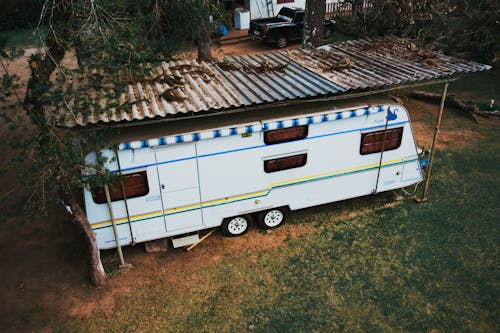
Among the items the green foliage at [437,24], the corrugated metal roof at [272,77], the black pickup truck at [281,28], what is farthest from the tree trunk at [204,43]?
the corrugated metal roof at [272,77]

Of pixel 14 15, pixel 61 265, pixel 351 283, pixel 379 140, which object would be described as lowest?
pixel 351 283

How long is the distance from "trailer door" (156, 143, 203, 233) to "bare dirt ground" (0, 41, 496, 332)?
2.28 ft

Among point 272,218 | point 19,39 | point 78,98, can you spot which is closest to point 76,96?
point 78,98

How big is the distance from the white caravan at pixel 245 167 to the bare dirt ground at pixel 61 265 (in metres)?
0.39

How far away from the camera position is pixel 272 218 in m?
8.86

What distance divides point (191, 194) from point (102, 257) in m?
2.13

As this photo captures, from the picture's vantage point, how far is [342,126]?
330 inches

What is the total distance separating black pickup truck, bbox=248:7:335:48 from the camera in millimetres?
19188

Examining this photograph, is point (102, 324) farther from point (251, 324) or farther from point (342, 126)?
point (342, 126)

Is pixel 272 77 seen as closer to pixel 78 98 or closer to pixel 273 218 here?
pixel 273 218

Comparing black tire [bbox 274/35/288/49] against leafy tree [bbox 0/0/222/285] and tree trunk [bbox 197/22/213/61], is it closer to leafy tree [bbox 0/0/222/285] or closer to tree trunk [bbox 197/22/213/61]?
tree trunk [bbox 197/22/213/61]


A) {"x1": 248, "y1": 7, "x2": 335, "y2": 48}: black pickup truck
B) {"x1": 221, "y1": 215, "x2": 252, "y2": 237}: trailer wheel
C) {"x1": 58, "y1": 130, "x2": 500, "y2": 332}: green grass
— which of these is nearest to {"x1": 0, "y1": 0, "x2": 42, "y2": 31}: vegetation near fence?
{"x1": 248, "y1": 7, "x2": 335, "y2": 48}: black pickup truck

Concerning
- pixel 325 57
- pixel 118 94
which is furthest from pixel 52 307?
pixel 325 57

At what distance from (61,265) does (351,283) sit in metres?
5.22
